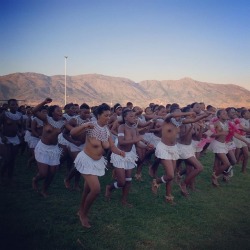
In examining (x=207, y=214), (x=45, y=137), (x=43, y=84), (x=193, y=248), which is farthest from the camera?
(x=43, y=84)

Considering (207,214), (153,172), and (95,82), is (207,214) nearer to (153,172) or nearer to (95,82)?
(153,172)

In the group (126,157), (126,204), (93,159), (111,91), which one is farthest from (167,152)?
(111,91)

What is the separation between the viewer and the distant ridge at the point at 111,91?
98.8 metres

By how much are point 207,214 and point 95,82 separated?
122m

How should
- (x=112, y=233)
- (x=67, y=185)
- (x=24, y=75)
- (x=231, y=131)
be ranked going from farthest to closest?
(x=24, y=75) < (x=231, y=131) < (x=67, y=185) < (x=112, y=233)

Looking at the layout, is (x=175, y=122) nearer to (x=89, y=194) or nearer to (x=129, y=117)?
(x=129, y=117)

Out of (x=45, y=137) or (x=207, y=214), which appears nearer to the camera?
(x=207, y=214)

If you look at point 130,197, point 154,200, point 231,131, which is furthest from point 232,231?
point 231,131

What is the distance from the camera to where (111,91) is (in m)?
116

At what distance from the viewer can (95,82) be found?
125 meters

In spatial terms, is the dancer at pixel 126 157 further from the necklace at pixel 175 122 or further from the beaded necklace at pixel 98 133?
the beaded necklace at pixel 98 133

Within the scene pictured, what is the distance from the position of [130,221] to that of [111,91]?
4406 inches

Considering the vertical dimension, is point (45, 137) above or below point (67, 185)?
above

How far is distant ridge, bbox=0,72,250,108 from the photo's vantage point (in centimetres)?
9875
